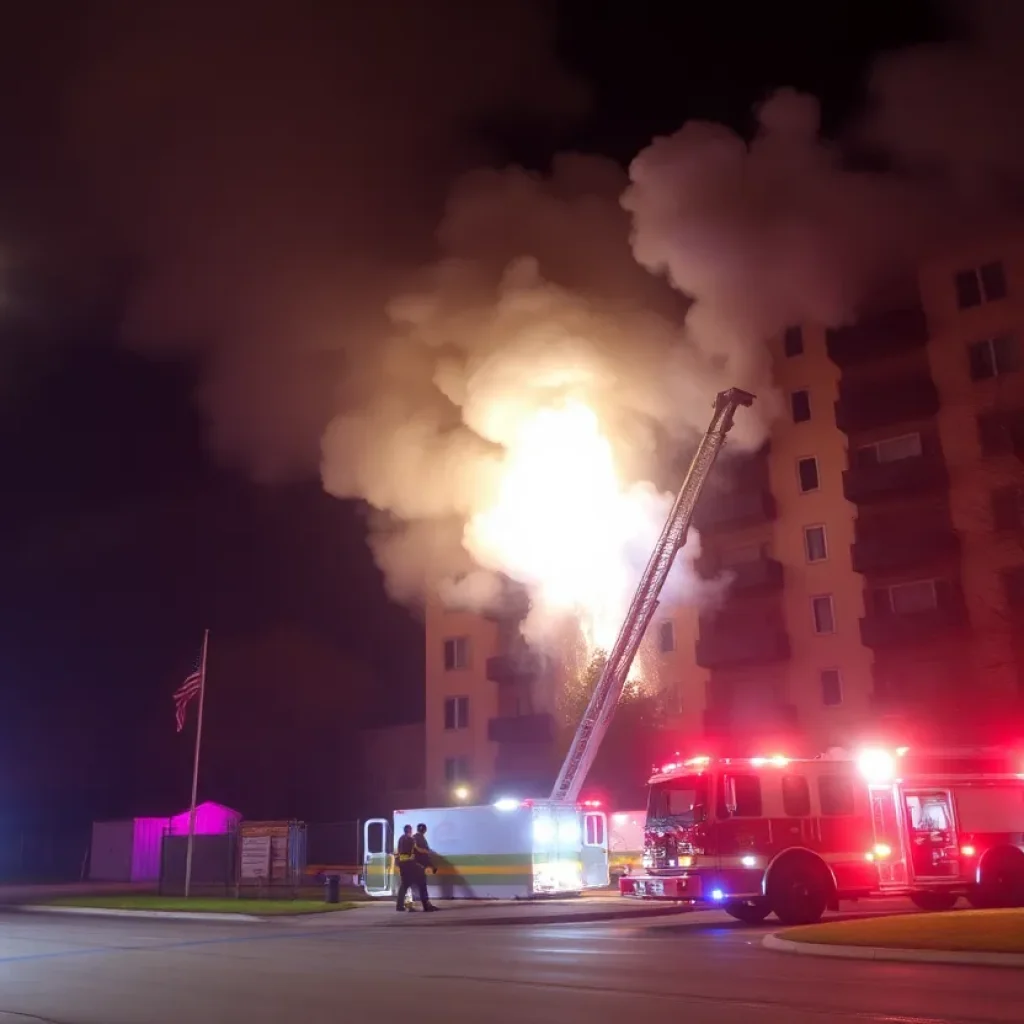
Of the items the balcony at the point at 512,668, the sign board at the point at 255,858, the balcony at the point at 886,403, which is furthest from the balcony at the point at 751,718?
the sign board at the point at 255,858

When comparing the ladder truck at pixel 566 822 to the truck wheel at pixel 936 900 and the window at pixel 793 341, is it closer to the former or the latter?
the truck wheel at pixel 936 900

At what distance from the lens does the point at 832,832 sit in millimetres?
17406

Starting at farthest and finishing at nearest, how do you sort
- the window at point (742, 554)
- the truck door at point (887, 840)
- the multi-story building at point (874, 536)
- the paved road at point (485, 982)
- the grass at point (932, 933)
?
the window at point (742, 554), the multi-story building at point (874, 536), the truck door at point (887, 840), the grass at point (932, 933), the paved road at point (485, 982)

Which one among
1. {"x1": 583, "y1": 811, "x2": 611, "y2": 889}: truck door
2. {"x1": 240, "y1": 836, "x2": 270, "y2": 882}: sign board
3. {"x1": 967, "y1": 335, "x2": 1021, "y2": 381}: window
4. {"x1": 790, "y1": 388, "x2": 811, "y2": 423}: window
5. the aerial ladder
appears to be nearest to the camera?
the aerial ladder

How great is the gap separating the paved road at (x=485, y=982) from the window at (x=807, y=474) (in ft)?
77.8

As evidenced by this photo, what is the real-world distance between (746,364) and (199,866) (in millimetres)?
21638

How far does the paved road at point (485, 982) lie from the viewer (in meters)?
8.95

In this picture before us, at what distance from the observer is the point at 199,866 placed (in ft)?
104

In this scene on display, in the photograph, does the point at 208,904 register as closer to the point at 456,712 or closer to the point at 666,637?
the point at 666,637

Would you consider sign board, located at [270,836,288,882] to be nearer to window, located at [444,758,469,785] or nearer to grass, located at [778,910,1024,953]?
window, located at [444,758,469,785]

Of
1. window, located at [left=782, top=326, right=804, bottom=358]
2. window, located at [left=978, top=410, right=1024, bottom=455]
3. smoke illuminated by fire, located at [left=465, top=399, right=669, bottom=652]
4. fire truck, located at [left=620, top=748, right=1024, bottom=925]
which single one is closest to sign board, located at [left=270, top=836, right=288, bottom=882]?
smoke illuminated by fire, located at [left=465, top=399, right=669, bottom=652]

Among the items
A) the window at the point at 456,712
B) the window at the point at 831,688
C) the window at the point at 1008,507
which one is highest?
the window at the point at 1008,507

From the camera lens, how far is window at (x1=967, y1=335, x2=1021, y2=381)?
33906 mm

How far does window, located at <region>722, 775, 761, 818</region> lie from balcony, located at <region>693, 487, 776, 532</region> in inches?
834
